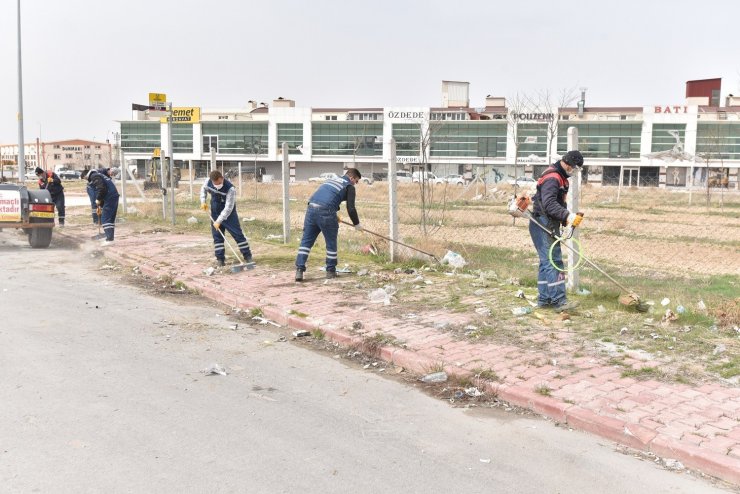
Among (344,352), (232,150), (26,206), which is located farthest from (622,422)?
(232,150)

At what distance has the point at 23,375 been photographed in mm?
5492

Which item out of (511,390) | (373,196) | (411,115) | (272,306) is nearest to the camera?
(511,390)

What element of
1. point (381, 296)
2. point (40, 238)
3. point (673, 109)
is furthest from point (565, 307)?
point (673, 109)

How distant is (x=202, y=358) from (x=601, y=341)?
373cm

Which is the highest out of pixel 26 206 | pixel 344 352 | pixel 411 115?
pixel 411 115

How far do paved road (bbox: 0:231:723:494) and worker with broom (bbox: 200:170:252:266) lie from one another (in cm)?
387

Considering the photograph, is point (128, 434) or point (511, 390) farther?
point (511, 390)

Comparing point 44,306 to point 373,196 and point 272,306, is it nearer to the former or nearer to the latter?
point 272,306

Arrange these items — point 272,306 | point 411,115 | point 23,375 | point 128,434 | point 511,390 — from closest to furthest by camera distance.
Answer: point 128,434 < point 511,390 < point 23,375 < point 272,306 < point 411,115

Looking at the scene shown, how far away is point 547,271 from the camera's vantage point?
7406 millimetres

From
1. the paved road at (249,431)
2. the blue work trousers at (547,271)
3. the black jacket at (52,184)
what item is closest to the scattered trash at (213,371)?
Result: the paved road at (249,431)

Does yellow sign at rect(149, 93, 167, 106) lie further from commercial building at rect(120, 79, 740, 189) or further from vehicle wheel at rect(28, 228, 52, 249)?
commercial building at rect(120, 79, 740, 189)

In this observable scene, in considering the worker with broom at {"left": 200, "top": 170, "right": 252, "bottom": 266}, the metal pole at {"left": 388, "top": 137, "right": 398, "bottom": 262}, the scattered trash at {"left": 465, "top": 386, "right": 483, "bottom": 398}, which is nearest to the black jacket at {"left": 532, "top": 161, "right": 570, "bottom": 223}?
the scattered trash at {"left": 465, "top": 386, "right": 483, "bottom": 398}

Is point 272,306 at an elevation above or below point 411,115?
below
